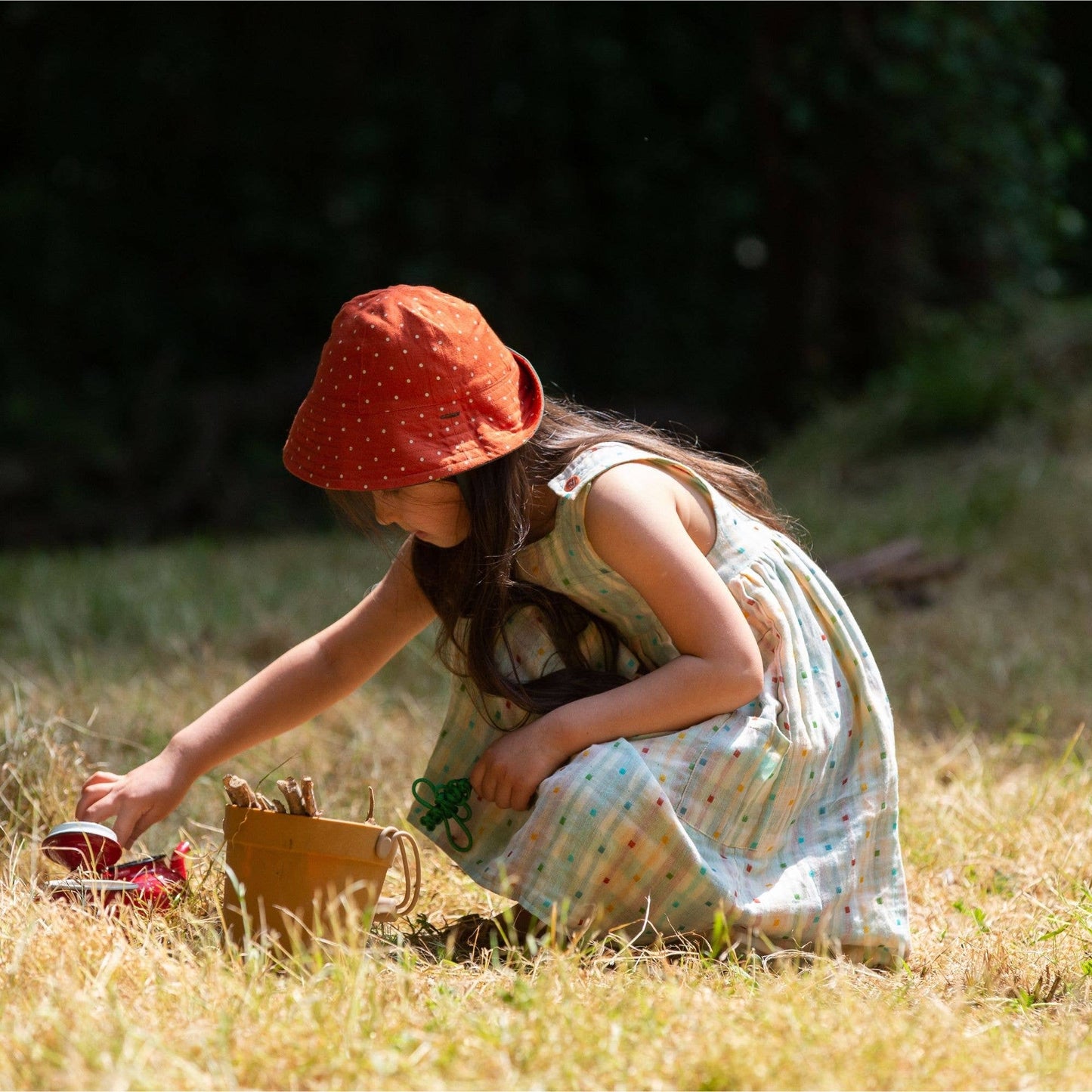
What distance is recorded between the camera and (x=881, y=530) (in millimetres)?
4480

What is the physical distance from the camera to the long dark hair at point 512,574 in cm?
168

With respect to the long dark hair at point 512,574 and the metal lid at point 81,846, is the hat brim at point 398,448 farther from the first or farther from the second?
the metal lid at point 81,846

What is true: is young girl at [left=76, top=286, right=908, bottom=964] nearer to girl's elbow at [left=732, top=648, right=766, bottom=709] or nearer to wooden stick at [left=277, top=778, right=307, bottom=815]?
girl's elbow at [left=732, top=648, right=766, bottom=709]

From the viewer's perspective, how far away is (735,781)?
1.67 m

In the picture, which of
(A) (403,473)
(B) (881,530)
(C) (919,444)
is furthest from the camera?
(C) (919,444)

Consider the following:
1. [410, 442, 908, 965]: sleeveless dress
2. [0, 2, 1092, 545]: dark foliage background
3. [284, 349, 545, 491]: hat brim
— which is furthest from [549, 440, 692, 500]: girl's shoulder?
[0, 2, 1092, 545]: dark foliage background

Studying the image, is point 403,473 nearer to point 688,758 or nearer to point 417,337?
point 417,337

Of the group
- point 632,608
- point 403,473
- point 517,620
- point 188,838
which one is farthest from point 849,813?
point 188,838

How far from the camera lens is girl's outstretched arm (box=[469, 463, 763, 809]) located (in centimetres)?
165

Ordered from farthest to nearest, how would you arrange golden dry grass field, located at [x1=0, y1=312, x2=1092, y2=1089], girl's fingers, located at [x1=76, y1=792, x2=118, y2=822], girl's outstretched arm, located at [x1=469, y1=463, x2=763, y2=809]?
girl's fingers, located at [x1=76, y1=792, x2=118, y2=822] → girl's outstretched arm, located at [x1=469, y1=463, x2=763, y2=809] → golden dry grass field, located at [x1=0, y1=312, x2=1092, y2=1089]

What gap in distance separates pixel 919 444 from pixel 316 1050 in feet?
15.1

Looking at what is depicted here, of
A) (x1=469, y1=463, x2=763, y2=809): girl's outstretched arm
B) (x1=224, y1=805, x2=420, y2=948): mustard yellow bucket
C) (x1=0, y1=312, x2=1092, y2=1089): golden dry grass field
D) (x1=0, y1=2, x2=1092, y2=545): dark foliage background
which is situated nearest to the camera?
(x1=0, y1=312, x2=1092, y2=1089): golden dry grass field

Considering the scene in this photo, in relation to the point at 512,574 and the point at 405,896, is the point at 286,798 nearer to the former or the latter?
the point at 405,896

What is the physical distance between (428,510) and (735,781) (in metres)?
0.51
